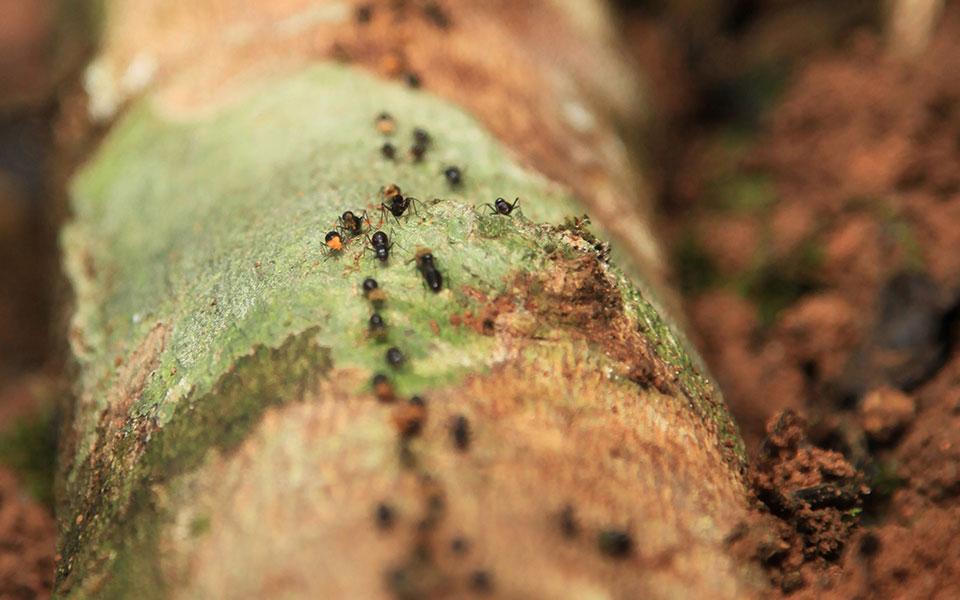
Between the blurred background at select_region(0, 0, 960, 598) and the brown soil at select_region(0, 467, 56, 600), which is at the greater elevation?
the blurred background at select_region(0, 0, 960, 598)

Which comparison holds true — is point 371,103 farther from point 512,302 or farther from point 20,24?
point 20,24

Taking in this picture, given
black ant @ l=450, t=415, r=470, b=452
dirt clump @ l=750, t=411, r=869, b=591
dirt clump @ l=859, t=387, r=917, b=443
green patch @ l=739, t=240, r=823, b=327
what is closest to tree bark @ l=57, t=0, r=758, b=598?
black ant @ l=450, t=415, r=470, b=452

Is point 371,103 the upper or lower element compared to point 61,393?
upper

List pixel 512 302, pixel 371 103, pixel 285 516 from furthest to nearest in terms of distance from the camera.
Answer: pixel 371 103
pixel 512 302
pixel 285 516

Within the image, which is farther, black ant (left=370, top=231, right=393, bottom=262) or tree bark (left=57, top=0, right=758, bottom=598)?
black ant (left=370, top=231, right=393, bottom=262)

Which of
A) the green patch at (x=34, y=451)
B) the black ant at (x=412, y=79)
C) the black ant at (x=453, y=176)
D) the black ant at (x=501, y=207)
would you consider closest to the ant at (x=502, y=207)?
the black ant at (x=501, y=207)

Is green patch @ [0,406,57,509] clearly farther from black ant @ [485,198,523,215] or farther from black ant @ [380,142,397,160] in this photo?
black ant @ [485,198,523,215]

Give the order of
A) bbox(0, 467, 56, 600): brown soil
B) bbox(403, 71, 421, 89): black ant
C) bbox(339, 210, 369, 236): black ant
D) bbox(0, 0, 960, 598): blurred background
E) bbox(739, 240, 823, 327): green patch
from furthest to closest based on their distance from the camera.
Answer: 1. bbox(739, 240, 823, 327): green patch
2. bbox(403, 71, 421, 89): black ant
3. bbox(0, 0, 960, 598): blurred background
4. bbox(0, 467, 56, 600): brown soil
5. bbox(339, 210, 369, 236): black ant

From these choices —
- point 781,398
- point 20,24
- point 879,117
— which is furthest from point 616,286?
point 20,24
